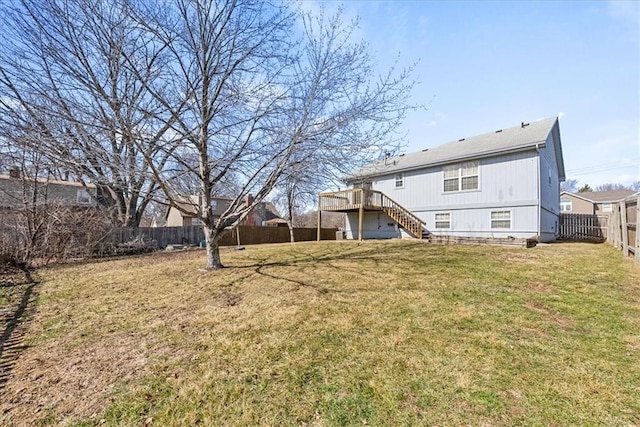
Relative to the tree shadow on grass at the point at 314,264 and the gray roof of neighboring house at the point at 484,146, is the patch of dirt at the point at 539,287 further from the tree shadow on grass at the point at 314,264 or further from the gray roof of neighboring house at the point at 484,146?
the gray roof of neighboring house at the point at 484,146

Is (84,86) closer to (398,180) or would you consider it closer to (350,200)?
(350,200)

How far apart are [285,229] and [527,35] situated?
64.0 ft

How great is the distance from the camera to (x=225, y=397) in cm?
248

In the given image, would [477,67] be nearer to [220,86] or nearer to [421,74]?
[421,74]

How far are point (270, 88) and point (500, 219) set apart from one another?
11.1m

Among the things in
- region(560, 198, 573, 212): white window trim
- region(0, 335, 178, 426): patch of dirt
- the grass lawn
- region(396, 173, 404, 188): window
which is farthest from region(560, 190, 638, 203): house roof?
region(0, 335, 178, 426): patch of dirt

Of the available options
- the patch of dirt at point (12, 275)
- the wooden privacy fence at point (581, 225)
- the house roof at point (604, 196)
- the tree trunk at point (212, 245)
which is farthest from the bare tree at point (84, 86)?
the house roof at point (604, 196)

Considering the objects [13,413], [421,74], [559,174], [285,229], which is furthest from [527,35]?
[285,229]

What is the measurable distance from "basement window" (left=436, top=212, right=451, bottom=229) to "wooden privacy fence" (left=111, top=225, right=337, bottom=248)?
1121 centimetres

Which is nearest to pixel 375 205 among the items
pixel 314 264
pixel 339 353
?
pixel 314 264

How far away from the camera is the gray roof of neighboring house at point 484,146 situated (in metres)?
12.1

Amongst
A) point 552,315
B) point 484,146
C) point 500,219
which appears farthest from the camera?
point 484,146

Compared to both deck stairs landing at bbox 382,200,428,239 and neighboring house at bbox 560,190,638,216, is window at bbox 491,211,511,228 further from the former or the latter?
neighboring house at bbox 560,190,638,216

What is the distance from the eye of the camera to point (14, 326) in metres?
4.23
